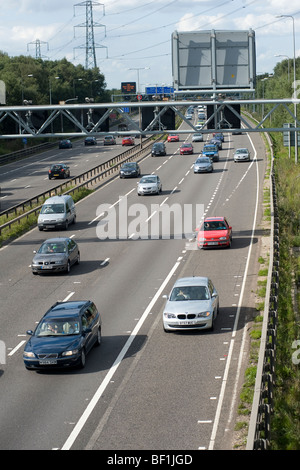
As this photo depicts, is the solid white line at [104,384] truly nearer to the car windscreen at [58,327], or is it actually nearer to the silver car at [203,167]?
the car windscreen at [58,327]

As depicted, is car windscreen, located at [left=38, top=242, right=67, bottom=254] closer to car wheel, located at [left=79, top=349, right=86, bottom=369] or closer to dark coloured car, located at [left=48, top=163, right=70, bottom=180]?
car wheel, located at [left=79, top=349, right=86, bottom=369]

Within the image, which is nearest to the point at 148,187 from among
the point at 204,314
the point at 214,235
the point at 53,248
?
the point at 214,235

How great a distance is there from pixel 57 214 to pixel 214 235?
35.5ft

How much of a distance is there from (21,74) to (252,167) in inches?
2524

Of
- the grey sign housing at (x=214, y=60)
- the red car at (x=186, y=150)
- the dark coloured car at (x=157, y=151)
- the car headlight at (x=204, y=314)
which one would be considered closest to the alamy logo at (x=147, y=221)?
the grey sign housing at (x=214, y=60)

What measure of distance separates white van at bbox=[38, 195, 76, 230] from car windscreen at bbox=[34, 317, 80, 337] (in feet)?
74.3

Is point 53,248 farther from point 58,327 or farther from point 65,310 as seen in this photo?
point 58,327

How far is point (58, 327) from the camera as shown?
21.1 meters

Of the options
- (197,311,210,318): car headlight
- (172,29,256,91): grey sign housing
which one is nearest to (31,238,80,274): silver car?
(197,311,210,318): car headlight

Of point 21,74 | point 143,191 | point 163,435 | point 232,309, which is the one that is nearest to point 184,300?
point 232,309

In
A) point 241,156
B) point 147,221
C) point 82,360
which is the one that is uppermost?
point 241,156

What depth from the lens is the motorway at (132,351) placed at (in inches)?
642

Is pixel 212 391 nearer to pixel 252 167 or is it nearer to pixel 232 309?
pixel 232 309

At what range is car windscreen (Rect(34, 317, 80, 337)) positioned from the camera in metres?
21.0
